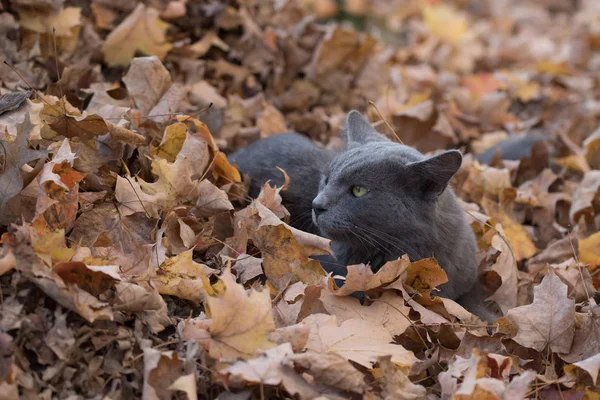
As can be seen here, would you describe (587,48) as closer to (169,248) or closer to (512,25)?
(512,25)

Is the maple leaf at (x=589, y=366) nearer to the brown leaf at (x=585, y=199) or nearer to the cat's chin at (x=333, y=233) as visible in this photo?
the cat's chin at (x=333, y=233)

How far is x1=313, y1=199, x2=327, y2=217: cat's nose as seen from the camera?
288 cm

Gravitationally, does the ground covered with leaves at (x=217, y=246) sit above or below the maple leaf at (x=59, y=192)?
below

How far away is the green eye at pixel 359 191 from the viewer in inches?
114

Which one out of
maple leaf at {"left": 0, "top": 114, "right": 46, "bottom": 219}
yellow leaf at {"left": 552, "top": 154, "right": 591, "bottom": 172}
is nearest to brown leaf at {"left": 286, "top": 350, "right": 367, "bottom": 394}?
maple leaf at {"left": 0, "top": 114, "right": 46, "bottom": 219}

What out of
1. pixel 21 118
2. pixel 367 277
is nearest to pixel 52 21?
pixel 21 118

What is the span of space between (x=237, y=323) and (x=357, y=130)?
1.52 metres

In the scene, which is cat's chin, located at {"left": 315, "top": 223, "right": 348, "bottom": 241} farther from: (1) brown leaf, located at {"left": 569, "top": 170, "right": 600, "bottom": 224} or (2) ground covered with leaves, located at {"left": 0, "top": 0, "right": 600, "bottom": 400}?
Result: (1) brown leaf, located at {"left": 569, "top": 170, "right": 600, "bottom": 224}

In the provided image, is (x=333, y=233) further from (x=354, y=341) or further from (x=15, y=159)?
(x=15, y=159)

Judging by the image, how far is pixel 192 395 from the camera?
192 centimetres

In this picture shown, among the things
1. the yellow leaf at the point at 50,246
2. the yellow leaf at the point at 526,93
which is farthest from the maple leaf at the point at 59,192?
the yellow leaf at the point at 526,93

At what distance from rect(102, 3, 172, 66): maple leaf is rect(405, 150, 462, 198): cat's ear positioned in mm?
1877

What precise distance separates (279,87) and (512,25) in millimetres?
4599

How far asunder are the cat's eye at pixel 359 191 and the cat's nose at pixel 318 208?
0.15 m
